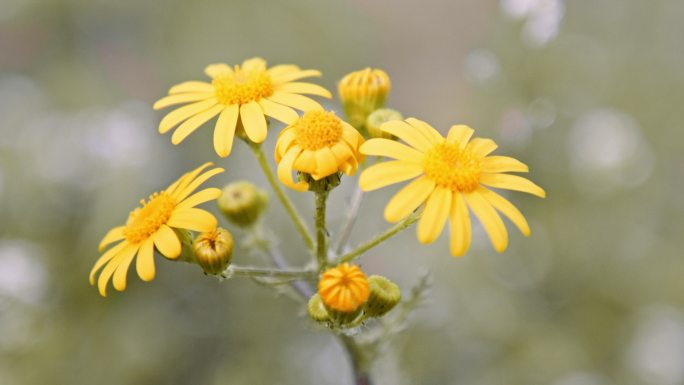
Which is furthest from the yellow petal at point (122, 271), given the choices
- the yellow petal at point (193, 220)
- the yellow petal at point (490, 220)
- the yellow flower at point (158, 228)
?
the yellow petal at point (490, 220)

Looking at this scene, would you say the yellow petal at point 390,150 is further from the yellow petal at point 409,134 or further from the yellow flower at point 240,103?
the yellow flower at point 240,103

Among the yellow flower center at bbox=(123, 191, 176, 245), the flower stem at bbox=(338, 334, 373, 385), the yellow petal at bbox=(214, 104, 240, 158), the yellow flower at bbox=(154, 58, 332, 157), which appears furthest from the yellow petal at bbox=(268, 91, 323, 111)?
the flower stem at bbox=(338, 334, 373, 385)

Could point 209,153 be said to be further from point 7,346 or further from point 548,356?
point 548,356

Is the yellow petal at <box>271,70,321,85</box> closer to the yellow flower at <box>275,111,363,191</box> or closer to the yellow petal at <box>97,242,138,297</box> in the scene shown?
the yellow flower at <box>275,111,363,191</box>

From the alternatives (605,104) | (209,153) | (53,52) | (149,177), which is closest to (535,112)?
(605,104)

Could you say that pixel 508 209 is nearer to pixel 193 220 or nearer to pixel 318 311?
pixel 318 311
